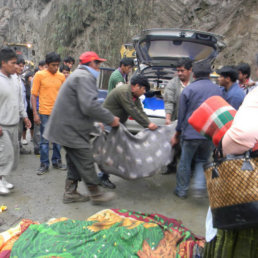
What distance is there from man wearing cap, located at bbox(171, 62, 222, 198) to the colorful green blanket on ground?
3.47ft

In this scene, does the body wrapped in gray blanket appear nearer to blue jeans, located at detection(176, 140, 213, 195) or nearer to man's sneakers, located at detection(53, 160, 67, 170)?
blue jeans, located at detection(176, 140, 213, 195)

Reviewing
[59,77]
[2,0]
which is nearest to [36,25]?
[2,0]

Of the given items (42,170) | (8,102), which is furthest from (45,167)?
(8,102)

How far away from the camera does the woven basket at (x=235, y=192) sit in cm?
158

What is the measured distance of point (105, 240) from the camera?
257 cm

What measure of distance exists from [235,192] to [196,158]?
2317 mm

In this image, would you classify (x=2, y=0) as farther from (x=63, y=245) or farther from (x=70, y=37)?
(x=63, y=245)

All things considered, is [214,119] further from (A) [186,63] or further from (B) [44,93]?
(B) [44,93]

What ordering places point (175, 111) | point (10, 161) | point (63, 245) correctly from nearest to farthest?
1. point (63, 245)
2. point (10, 161)
3. point (175, 111)

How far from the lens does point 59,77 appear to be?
4.69 metres

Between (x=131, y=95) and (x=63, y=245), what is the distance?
2183 mm

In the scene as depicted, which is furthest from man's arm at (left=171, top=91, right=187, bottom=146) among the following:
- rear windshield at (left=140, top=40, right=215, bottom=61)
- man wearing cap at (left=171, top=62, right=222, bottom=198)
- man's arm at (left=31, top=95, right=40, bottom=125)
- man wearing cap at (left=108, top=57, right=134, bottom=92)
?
man's arm at (left=31, top=95, right=40, bottom=125)

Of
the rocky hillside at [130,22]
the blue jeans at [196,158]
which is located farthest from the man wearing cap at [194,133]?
the rocky hillside at [130,22]

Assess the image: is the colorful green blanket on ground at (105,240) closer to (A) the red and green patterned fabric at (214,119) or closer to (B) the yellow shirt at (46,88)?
(A) the red and green patterned fabric at (214,119)
